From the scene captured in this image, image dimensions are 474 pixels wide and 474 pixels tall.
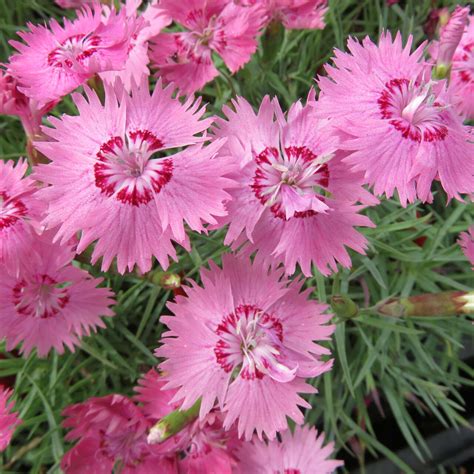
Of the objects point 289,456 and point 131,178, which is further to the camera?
point 289,456

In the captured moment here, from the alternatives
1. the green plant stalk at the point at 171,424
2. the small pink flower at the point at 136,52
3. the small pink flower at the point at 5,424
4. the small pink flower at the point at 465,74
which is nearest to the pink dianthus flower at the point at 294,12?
the small pink flower at the point at 136,52

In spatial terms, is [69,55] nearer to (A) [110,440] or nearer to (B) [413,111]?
(B) [413,111]

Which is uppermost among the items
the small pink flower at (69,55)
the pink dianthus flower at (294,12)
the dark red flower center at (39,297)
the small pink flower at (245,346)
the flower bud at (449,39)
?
the pink dianthus flower at (294,12)

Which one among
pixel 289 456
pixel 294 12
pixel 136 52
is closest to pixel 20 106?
pixel 136 52

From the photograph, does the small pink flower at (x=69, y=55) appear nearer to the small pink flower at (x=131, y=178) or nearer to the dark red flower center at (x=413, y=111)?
the small pink flower at (x=131, y=178)

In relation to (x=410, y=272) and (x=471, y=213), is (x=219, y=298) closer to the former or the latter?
(x=410, y=272)

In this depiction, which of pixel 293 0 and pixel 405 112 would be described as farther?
pixel 293 0

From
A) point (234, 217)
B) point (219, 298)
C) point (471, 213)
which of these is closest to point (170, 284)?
point (219, 298)
